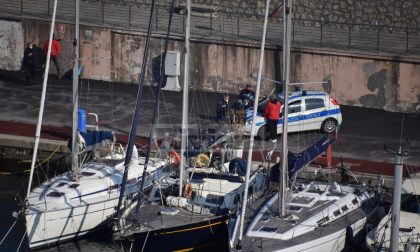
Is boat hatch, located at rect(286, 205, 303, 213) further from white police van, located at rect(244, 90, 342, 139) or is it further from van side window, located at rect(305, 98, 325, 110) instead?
van side window, located at rect(305, 98, 325, 110)

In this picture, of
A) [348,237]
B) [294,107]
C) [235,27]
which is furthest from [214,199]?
[235,27]

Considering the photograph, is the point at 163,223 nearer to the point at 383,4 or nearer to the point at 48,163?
the point at 48,163

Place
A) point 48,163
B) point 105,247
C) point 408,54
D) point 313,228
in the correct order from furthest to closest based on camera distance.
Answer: point 408,54, point 48,163, point 105,247, point 313,228

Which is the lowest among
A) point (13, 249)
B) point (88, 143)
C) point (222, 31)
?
point (13, 249)

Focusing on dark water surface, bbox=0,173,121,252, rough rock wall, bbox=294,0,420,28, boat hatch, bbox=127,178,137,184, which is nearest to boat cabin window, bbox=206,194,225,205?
dark water surface, bbox=0,173,121,252

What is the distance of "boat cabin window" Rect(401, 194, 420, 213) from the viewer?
32094mm

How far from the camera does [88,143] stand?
120 feet

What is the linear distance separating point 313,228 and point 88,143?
853 cm

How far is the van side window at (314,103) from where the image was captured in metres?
40.9

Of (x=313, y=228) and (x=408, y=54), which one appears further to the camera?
(x=408, y=54)

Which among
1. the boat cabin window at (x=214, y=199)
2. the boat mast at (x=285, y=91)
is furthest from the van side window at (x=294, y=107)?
the boat mast at (x=285, y=91)

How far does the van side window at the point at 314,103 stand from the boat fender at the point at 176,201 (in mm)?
9929

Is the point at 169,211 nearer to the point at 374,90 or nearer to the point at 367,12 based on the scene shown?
the point at 374,90

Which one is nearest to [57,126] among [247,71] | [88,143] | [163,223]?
[88,143]
